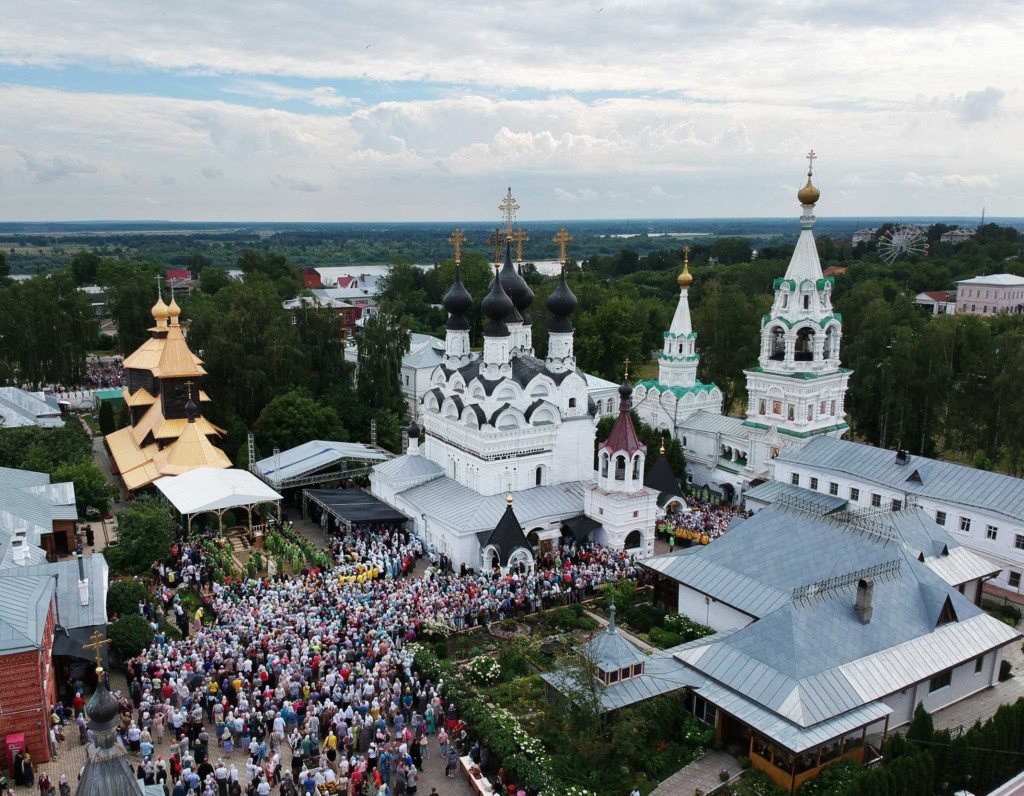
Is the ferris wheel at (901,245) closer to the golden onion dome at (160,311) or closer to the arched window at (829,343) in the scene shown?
the arched window at (829,343)

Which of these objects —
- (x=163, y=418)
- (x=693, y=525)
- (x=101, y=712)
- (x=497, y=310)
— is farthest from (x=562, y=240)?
(x=101, y=712)

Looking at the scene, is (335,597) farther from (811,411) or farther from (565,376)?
(811,411)

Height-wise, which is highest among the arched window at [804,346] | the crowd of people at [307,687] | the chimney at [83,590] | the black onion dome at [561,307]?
the black onion dome at [561,307]

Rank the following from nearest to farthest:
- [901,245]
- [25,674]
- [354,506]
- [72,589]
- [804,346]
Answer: [25,674] < [72,589] < [354,506] < [804,346] < [901,245]

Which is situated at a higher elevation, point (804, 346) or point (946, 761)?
point (804, 346)

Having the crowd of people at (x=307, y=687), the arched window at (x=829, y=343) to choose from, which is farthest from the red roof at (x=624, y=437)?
the arched window at (x=829, y=343)

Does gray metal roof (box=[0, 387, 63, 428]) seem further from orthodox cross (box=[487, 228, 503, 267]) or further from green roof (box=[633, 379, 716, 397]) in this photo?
green roof (box=[633, 379, 716, 397])

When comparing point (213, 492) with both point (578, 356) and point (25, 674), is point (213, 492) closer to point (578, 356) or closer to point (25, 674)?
point (25, 674)
